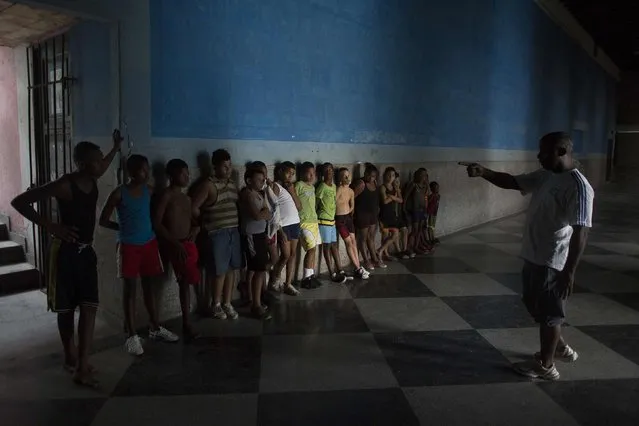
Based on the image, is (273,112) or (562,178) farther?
(273,112)

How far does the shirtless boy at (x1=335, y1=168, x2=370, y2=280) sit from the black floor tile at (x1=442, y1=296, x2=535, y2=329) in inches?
49.4


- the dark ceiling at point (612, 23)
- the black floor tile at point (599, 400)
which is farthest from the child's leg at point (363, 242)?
the dark ceiling at point (612, 23)

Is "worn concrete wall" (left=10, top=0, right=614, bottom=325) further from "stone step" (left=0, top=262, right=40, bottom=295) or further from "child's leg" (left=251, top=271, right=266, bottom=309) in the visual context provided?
"stone step" (left=0, top=262, right=40, bottom=295)

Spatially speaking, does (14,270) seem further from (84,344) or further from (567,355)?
(567,355)

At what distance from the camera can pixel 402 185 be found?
7969 millimetres

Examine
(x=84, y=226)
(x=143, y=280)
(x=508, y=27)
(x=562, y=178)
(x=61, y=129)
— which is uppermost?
(x=508, y=27)

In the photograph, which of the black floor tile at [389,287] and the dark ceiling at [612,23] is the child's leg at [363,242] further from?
the dark ceiling at [612,23]

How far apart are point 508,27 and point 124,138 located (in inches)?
385

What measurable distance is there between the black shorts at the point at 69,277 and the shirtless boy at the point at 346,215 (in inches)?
129

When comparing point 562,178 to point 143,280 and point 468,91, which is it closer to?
point 143,280

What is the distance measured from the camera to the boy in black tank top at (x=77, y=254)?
134 inches

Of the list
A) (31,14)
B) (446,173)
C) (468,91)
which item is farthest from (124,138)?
(468,91)

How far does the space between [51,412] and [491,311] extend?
4007 mm

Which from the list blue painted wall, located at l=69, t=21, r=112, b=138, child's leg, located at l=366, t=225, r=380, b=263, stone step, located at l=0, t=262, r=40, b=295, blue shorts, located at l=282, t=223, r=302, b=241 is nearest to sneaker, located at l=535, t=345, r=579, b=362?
blue shorts, located at l=282, t=223, r=302, b=241
